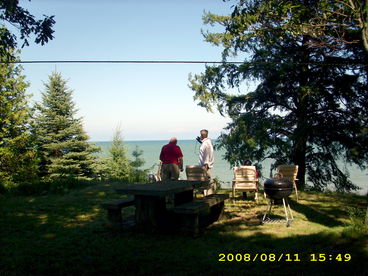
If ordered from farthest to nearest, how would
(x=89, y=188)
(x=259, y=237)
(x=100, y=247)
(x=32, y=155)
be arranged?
(x=32, y=155)
(x=89, y=188)
(x=259, y=237)
(x=100, y=247)

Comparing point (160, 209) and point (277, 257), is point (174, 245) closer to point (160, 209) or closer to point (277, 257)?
point (160, 209)

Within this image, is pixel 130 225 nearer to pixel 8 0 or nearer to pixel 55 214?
pixel 55 214

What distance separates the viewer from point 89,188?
11.8 meters

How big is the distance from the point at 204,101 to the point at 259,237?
9.91 m

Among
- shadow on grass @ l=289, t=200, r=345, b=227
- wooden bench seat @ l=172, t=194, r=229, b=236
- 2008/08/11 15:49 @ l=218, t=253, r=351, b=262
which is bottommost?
2008/08/11 15:49 @ l=218, t=253, r=351, b=262

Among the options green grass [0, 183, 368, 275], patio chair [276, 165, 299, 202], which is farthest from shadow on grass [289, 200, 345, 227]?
patio chair [276, 165, 299, 202]

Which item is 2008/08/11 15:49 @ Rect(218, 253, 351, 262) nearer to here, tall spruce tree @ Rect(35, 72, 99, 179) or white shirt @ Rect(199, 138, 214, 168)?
white shirt @ Rect(199, 138, 214, 168)

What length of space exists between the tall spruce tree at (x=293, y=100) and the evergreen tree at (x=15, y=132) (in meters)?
9.69

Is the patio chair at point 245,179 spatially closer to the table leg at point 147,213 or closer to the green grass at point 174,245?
the green grass at point 174,245

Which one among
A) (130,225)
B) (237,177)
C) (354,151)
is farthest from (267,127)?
(130,225)

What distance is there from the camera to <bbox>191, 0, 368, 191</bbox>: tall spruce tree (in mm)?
12266

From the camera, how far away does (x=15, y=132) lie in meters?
18.7

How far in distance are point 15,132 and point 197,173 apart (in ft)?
46.3

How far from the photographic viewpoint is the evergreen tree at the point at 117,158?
1050 inches
